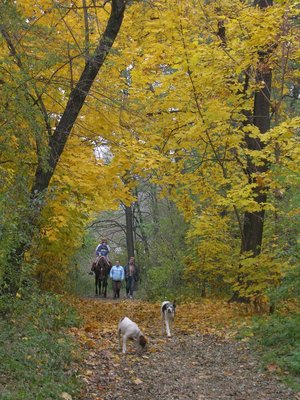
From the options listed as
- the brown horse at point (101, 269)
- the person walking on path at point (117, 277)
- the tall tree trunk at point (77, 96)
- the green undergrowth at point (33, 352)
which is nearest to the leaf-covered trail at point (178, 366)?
the green undergrowth at point (33, 352)

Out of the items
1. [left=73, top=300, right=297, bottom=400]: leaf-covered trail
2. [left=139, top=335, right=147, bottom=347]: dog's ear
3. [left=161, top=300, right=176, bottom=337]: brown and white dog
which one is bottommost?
[left=73, top=300, right=297, bottom=400]: leaf-covered trail

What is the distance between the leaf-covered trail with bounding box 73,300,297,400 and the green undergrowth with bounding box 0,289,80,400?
35 cm

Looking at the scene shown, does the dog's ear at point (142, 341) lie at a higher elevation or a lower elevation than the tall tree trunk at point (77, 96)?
lower

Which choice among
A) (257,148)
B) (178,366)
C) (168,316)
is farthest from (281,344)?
(257,148)

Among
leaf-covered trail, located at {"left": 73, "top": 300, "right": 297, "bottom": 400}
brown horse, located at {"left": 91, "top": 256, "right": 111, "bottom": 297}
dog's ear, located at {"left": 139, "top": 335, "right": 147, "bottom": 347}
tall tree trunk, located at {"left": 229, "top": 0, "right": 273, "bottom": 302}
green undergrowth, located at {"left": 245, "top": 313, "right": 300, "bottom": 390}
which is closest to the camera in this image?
leaf-covered trail, located at {"left": 73, "top": 300, "right": 297, "bottom": 400}

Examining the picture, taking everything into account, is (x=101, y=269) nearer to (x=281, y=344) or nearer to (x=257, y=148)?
(x=257, y=148)

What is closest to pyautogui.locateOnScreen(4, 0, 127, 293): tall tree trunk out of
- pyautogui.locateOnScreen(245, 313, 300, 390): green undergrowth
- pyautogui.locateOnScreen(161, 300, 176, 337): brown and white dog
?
pyautogui.locateOnScreen(161, 300, 176, 337): brown and white dog

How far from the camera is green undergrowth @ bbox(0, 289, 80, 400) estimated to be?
5.57 metres

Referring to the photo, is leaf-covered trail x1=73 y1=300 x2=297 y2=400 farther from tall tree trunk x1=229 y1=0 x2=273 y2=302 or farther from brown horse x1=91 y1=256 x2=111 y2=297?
brown horse x1=91 y1=256 x2=111 y2=297

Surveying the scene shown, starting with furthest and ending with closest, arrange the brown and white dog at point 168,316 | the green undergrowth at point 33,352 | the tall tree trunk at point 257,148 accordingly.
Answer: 1. the tall tree trunk at point 257,148
2. the brown and white dog at point 168,316
3. the green undergrowth at point 33,352

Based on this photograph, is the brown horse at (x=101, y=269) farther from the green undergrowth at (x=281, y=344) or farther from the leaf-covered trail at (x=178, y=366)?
the green undergrowth at (x=281, y=344)

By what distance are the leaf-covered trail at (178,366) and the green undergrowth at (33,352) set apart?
0.35 meters

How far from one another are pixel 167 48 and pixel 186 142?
100 inches

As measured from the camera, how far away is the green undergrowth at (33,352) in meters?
5.57
